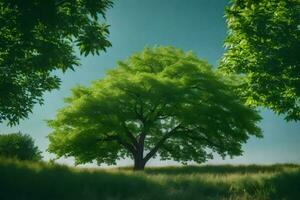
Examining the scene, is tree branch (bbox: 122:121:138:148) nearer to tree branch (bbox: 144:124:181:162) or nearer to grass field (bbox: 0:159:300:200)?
tree branch (bbox: 144:124:181:162)

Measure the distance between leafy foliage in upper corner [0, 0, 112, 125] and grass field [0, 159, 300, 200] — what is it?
450 cm

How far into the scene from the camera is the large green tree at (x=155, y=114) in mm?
30000

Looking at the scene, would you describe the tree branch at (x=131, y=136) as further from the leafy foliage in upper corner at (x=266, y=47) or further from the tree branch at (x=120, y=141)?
the leafy foliage in upper corner at (x=266, y=47)

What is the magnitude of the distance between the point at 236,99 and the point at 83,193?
22141 millimetres

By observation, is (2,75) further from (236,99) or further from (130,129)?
(236,99)

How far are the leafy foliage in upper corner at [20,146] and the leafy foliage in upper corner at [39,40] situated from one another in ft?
26.4

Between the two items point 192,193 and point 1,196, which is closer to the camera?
point 1,196

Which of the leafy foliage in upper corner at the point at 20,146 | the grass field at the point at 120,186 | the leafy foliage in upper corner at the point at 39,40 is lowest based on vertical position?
the grass field at the point at 120,186

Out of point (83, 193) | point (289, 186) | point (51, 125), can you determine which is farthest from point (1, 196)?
point (51, 125)

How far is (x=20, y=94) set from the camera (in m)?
20.0

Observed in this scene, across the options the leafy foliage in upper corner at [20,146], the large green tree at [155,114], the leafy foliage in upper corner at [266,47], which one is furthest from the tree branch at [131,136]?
the leafy foliage in upper corner at [266,47]

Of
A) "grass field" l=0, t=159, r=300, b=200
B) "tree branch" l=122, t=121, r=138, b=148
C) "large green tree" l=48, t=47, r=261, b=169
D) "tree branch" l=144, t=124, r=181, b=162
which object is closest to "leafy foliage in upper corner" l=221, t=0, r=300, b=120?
"grass field" l=0, t=159, r=300, b=200

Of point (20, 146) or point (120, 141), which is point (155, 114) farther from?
point (20, 146)

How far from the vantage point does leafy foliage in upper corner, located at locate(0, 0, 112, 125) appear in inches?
494
